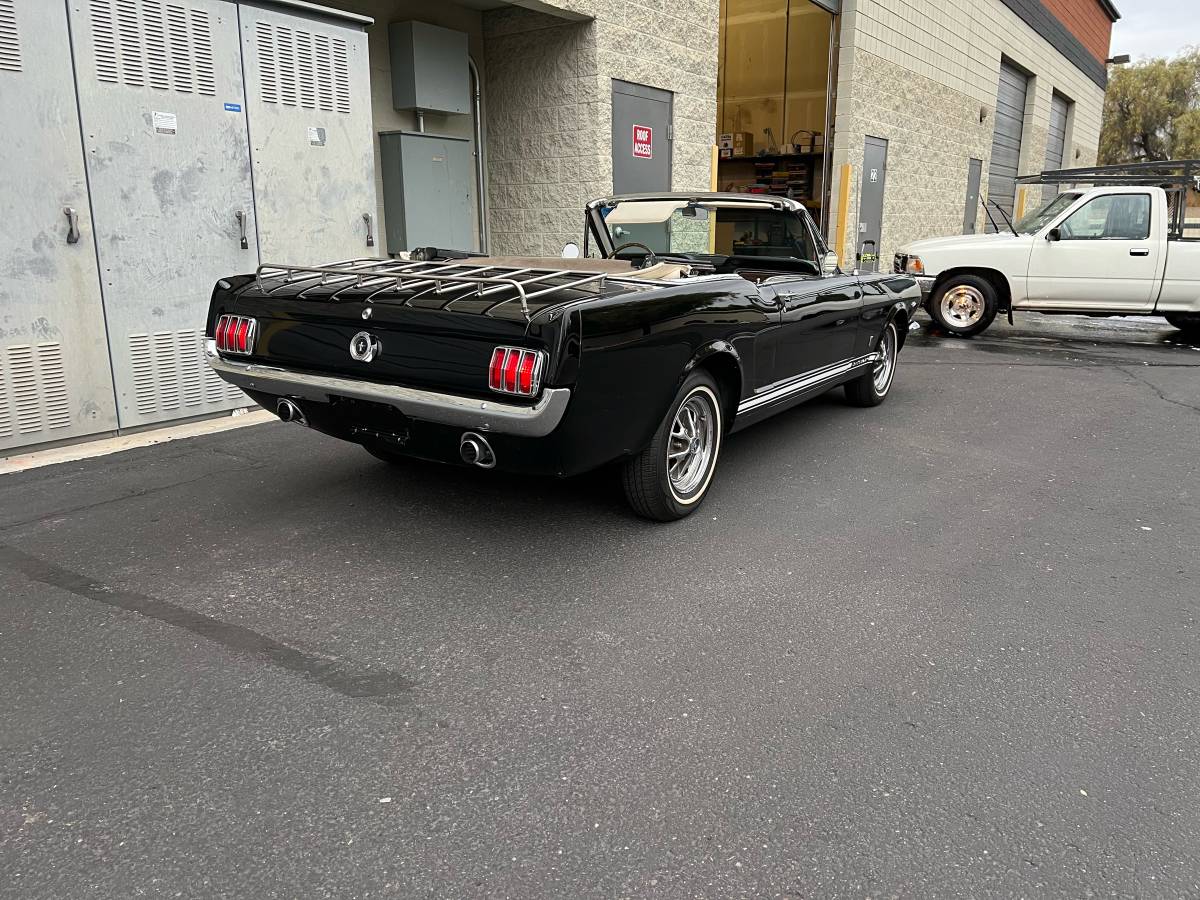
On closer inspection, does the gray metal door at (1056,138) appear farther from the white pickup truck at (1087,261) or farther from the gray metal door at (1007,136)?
the white pickup truck at (1087,261)

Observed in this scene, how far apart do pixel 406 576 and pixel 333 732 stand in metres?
1.10

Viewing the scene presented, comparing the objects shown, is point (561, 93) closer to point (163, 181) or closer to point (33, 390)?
point (163, 181)

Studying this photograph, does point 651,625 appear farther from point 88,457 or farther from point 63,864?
point 88,457

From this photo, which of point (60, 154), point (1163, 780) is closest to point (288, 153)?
point (60, 154)

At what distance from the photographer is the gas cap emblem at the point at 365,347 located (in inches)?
143

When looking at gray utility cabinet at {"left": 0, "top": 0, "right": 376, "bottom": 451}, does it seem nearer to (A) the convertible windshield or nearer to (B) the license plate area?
(A) the convertible windshield

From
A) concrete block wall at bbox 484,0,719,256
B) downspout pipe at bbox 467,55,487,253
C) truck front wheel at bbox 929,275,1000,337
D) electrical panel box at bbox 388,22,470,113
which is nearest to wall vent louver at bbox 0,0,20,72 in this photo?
electrical panel box at bbox 388,22,470,113

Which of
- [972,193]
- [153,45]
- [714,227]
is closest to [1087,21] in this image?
[972,193]

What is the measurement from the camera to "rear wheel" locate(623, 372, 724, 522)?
13.0ft

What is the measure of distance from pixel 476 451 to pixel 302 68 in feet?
14.3

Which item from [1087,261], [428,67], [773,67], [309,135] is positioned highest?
[773,67]

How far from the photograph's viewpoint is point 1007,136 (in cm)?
2417

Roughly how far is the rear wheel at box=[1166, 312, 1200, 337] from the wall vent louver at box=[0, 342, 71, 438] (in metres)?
10.9

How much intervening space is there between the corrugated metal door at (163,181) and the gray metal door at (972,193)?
60.9 ft
